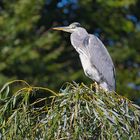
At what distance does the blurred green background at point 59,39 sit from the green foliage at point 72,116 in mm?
6550

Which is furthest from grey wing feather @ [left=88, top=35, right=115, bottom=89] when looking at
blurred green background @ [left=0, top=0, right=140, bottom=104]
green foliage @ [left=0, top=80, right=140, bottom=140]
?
blurred green background @ [left=0, top=0, right=140, bottom=104]

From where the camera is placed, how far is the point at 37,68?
12.2 meters

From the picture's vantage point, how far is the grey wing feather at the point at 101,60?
6.19 metres

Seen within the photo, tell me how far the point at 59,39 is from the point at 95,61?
6.73 meters

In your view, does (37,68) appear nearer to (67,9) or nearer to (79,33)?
(67,9)

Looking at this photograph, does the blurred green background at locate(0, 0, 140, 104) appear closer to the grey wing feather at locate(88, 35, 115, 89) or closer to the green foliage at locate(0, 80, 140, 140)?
the grey wing feather at locate(88, 35, 115, 89)

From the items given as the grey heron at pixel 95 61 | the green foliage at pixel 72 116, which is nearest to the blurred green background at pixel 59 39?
the grey heron at pixel 95 61

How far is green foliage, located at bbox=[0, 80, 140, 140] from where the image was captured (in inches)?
167

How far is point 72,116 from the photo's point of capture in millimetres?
4254

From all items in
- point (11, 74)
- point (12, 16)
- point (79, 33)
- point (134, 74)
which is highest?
point (79, 33)

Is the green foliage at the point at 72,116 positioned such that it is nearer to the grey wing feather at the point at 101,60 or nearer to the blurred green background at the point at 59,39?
the grey wing feather at the point at 101,60

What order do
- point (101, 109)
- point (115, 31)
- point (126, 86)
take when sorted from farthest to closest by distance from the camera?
point (115, 31) < point (126, 86) < point (101, 109)

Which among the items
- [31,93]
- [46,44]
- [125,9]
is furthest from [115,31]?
[31,93]

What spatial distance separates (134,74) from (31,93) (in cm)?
937
